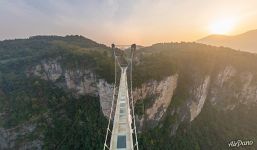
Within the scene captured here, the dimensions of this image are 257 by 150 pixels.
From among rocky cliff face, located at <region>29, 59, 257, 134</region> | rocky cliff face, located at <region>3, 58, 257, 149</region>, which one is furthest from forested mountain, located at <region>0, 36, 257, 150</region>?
rocky cliff face, located at <region>29, 59, 257, 134</region>

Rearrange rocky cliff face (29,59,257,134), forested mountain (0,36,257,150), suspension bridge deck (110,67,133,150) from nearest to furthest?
1. suspension bridge deck (110,67,133,150)
2. rocky cliff face (29,59,257,134)
3. forested mountain (0,36,257,150)

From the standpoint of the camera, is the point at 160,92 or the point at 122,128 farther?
the point at 160,92

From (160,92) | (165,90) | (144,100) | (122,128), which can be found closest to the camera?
(122,128)

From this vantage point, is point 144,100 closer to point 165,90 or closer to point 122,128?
point 165,90

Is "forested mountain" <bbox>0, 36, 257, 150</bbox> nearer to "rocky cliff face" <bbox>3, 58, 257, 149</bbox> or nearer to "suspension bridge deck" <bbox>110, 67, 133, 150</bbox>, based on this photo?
"rocky cliff face" <bbox>3, 58, 257, 149</bbox>

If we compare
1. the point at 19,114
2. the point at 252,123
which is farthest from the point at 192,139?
the point at 19,114

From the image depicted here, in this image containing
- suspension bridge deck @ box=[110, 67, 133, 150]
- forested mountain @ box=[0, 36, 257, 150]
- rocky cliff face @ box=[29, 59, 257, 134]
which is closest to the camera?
suspension bridge deck @ box=[110, 67, 133, 150]

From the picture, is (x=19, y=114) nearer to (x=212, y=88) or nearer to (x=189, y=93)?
(x=189, y=93)

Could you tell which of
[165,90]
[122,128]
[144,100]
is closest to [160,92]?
[165,90]
